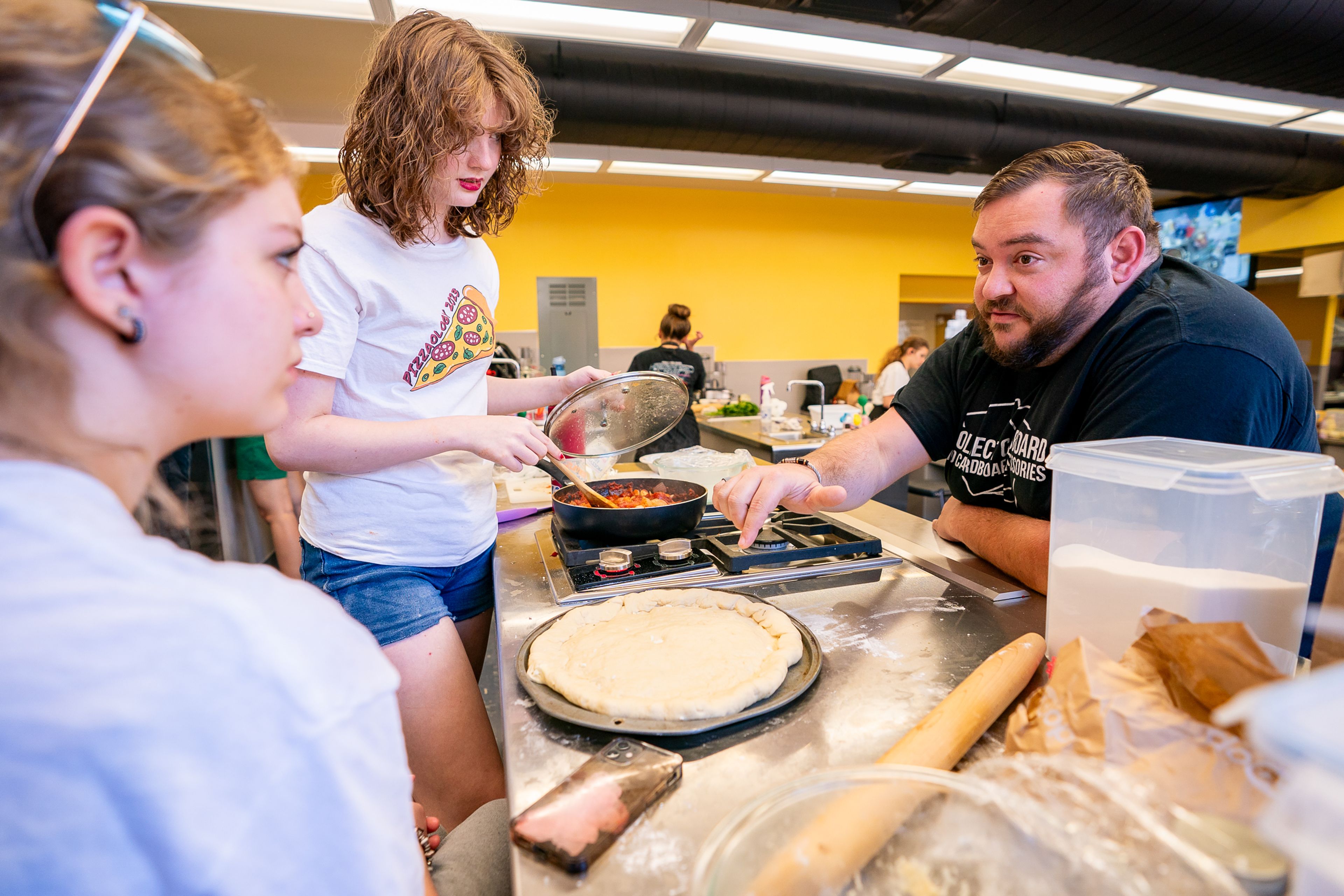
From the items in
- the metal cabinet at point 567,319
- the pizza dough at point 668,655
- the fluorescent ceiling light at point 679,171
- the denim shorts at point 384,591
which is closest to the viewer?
the pizza dough at point 668,655

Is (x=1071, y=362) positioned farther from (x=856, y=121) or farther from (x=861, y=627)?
(x=856, y=121)

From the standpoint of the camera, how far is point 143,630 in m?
0.44

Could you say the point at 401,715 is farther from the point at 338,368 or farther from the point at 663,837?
the point at 663,837

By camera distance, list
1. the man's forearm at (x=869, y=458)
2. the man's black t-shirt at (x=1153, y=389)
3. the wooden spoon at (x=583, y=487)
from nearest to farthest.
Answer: the man's black t-shirt at (x=1153, y=389), the wooden spoon at (x=583, y=487), the man's forearm at (x=869, y=458)

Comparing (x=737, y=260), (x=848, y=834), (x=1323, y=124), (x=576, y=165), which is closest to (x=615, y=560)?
(x=848, y=834)

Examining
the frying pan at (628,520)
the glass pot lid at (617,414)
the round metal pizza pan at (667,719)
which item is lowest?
the round metal pizza pan at (667,719)

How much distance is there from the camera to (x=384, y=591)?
4.47 feet

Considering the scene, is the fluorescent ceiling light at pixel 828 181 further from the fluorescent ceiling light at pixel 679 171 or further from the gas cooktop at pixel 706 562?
the gas cooktop at pixel 706 562

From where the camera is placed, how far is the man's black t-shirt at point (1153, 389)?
1.20 meters

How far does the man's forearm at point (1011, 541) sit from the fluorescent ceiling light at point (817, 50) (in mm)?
3118

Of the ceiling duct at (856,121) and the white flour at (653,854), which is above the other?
the ceiling duct at (856,121)

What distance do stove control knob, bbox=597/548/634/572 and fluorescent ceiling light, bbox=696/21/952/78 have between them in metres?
3.23

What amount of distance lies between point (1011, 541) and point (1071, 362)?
434mm

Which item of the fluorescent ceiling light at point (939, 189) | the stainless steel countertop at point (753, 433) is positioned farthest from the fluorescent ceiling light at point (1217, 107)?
the stainless steel countertop at point (753, 433)
